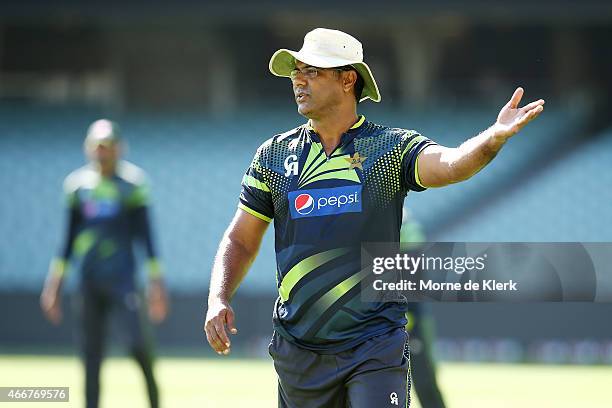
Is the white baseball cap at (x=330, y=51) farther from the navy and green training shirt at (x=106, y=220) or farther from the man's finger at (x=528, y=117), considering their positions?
the navy and green training shirt at (x=106, y=220)

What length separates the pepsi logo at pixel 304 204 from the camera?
516 cm

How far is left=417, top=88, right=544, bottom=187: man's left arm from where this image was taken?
4.56 metres

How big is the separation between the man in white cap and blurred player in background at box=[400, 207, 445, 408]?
9.35 feet

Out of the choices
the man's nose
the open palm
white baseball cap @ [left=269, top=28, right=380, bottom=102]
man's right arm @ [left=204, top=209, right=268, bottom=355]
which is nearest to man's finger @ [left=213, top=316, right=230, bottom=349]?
man's right arm @ [left=204, top=209, right=268, bottom=355]

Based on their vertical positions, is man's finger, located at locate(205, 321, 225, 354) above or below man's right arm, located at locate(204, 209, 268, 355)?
below

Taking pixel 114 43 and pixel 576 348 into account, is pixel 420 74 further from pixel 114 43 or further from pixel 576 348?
pixel 576 348

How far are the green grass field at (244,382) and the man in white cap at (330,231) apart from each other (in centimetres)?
450

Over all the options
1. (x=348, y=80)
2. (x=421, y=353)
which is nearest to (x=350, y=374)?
(x=348, y=80)

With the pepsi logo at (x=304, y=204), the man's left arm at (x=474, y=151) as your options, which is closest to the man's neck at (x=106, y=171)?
the pepsi logo at (x=304, y=204)

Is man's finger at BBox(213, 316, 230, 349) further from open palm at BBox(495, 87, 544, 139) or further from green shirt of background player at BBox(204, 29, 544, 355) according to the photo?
open palm at BBox(495, 87, 544, 139)

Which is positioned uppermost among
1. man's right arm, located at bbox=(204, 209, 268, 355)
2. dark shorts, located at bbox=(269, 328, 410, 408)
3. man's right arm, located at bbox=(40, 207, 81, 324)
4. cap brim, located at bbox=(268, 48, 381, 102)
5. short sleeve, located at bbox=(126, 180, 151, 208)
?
short sleeve, located at bbox=(126, 180, 151, 208)

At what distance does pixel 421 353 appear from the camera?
26.9ft

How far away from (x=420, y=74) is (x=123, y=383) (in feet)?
37.5

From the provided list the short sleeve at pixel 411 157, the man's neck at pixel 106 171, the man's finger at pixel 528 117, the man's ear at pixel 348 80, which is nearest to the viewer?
the man's finger at pixel 528 117
